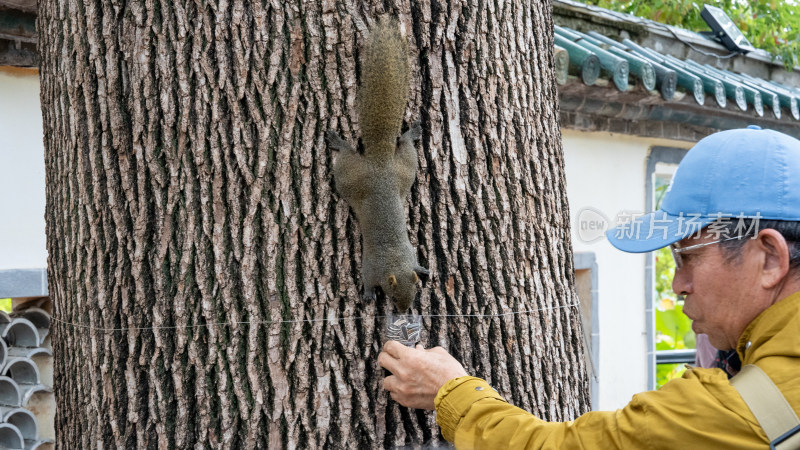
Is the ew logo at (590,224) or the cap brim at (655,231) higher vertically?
the cap brim at (655,231)

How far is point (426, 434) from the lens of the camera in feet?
5.86

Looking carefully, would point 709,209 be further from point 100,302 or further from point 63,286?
point 63,286

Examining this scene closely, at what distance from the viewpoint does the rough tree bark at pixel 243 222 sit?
5.52 ft

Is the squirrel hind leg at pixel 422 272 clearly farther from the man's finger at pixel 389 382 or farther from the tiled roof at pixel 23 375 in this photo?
the tiled roof at pixel 23 375

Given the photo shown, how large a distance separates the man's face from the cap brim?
3cm

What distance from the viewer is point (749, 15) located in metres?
10.3

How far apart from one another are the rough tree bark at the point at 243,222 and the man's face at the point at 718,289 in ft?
1.51

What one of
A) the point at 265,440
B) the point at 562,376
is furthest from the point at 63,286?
the point at 562,376

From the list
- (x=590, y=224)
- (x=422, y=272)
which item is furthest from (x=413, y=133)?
(x=590, y=224)

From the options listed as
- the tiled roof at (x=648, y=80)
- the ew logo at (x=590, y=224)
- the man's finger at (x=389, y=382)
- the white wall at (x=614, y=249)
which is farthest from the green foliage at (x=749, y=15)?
the man's finger at (x=389, y=382)

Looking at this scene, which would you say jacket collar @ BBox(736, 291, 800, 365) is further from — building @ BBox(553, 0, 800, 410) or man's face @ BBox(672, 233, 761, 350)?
building @ BBox(553, 0, 800, 410)

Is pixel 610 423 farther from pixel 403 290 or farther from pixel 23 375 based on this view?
pixel 23 375

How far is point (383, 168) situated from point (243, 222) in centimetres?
33

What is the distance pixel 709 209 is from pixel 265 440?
1.05m
